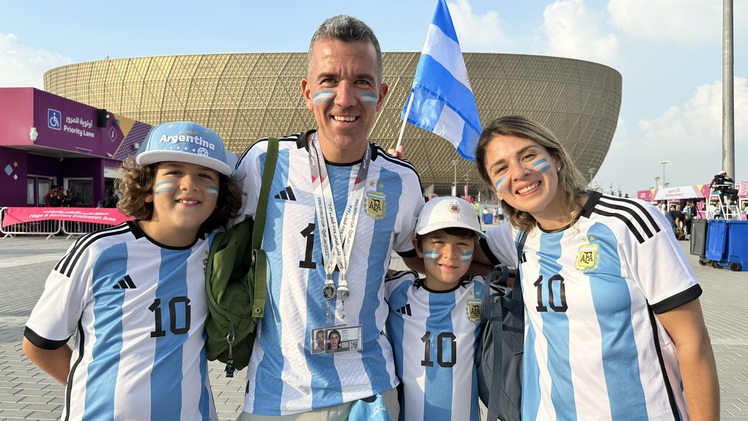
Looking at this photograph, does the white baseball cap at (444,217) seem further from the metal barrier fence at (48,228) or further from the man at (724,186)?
the metal barrier fence at (48,228)

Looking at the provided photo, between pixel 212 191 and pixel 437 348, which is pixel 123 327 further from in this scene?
pixel 437 348

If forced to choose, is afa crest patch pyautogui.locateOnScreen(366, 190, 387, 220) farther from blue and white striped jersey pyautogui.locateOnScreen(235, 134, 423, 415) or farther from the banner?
the banner

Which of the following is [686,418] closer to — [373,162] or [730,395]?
[373,162]

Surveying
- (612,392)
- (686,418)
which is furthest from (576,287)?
(686,418)

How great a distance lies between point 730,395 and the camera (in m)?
4.46

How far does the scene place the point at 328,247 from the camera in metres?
2.03

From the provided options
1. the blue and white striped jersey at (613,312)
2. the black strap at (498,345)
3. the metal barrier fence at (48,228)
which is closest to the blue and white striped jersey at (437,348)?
the black strap at (498,345)

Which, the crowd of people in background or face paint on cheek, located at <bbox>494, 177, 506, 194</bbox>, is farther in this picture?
the crowd of people in background

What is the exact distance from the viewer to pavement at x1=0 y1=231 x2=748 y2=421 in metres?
4.18

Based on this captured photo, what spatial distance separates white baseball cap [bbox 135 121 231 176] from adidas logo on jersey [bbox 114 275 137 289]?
1.55ft

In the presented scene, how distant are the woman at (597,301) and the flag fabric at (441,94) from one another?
3984mm

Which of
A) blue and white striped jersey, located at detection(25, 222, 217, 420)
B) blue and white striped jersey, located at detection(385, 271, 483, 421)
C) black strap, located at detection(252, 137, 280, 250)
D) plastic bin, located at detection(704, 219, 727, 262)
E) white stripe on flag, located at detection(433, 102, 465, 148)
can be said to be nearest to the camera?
blue and white striped jersey, located at detection(25, 222, 217, 420)

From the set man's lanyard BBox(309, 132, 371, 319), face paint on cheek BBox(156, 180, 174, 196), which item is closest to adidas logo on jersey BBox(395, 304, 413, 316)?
man's lanyard BBox(309, 132, 371, 319)

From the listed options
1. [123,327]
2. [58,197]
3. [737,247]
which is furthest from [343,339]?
[58,197]
